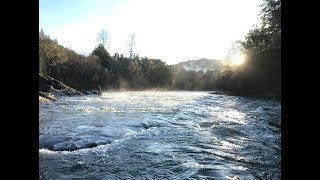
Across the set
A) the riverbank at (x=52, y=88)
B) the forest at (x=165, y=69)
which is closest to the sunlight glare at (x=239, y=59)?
the forest at (x=165, y=69)

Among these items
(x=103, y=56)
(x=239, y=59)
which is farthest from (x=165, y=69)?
(x=239, y=59)

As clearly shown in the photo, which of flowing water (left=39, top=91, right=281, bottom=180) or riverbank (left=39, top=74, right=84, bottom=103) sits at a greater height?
riverbank (left=39, top=74, right=84, bottom=103)

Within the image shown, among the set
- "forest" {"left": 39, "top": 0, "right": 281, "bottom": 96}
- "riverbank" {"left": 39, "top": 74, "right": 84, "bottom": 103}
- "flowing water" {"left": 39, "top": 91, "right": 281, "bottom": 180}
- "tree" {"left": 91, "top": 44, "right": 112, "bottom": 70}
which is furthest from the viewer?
"tree" {"left": 91, "top": 44, "right": 112, "bottom": 70}

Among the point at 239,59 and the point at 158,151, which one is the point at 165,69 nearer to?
the point at 239,59

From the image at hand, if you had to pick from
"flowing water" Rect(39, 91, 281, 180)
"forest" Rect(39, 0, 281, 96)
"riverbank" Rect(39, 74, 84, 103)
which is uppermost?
"forest" Rect(39, 0, 281, 96)

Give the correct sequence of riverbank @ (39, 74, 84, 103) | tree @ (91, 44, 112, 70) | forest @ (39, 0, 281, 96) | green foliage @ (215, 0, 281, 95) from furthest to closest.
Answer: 1. tree @ (91, 44, 112, 70)
2. forest @ (39, 0, 281, 96)
3. green foliage @ (215, 0, 281, 95)
4. riverbank @ (39, 74, 84, 103)

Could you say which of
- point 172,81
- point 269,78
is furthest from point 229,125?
point 172,81

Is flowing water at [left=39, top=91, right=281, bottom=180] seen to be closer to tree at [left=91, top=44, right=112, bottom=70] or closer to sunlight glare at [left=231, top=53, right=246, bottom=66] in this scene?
sunlight glare at [left=231, top=53, right=246, bottom=66]

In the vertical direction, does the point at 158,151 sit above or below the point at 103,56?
below

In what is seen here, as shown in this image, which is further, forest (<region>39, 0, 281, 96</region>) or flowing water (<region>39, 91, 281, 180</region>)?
forest (<region>39, 0, 281, 96</region>)

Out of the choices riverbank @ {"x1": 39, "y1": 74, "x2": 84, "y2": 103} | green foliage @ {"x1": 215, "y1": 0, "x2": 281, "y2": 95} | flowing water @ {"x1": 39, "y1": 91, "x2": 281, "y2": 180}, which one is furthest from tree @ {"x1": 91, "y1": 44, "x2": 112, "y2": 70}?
flowing water @ {"x1": 39, "y1": 91, "x2": 281, "y2": 180}
